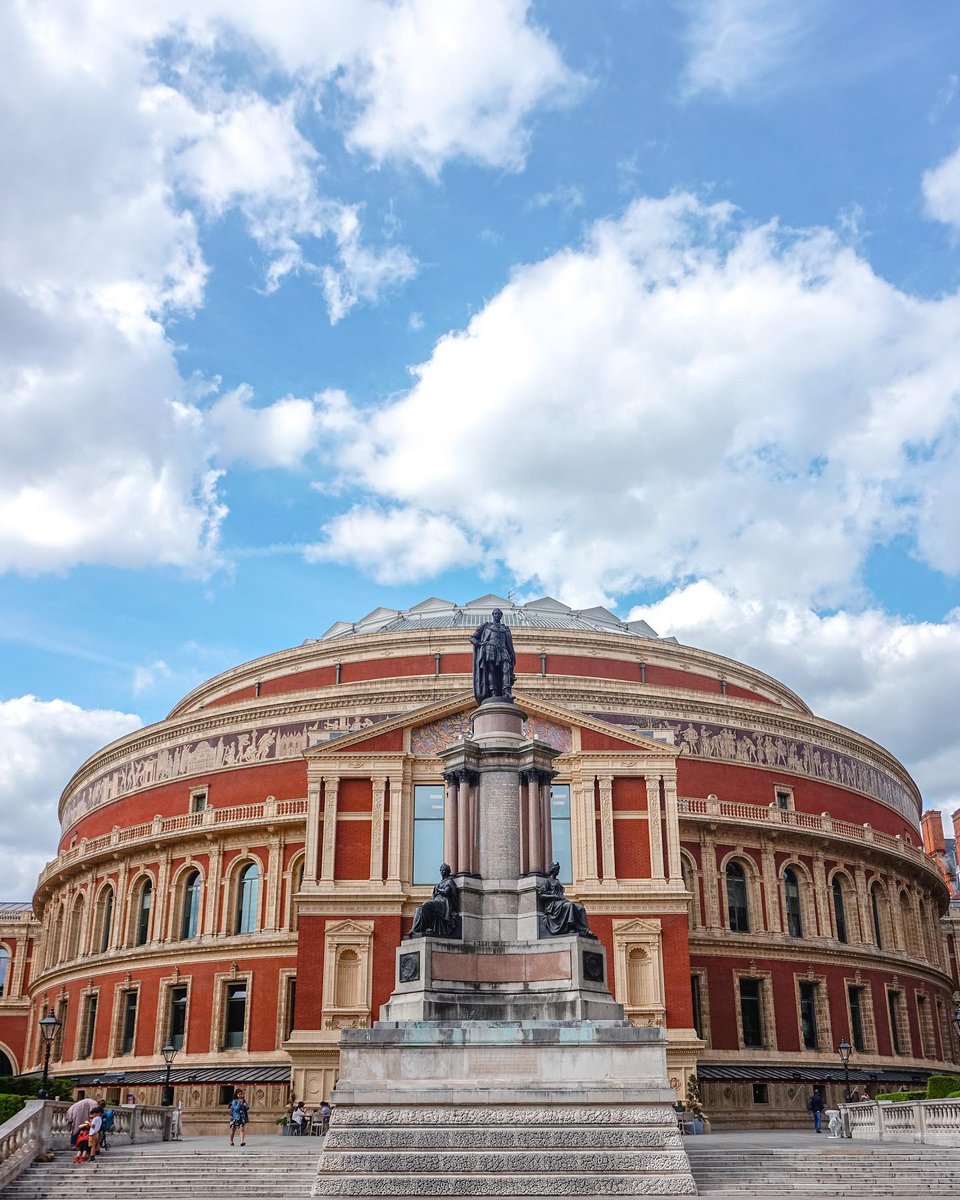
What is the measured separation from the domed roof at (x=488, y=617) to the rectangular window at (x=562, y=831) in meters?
20.1

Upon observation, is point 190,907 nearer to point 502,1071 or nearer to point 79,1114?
point 79,1114

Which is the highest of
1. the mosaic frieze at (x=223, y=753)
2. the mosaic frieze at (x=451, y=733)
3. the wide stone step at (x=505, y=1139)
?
the mosaic frieze at (x=223, y=753)

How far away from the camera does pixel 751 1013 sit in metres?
46.1

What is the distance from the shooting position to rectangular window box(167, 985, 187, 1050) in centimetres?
4644

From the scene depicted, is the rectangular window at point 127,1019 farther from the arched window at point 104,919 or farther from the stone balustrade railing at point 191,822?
the stone balustrade railing at point 191,822

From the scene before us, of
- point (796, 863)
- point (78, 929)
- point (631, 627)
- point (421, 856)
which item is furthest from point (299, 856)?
point (631, 627)

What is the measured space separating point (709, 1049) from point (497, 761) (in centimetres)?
2572

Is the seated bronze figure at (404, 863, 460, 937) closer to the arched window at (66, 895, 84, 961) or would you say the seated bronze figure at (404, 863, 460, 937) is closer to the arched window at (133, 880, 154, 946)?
the arched window at (133, 880, 154, 946)

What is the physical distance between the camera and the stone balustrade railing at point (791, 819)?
47.3m

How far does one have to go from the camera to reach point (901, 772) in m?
61.4

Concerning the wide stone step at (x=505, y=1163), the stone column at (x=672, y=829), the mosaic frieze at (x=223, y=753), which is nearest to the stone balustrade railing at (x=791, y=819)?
the stone column at (x=672, y=829)

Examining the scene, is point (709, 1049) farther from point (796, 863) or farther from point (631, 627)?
point (631, 627)

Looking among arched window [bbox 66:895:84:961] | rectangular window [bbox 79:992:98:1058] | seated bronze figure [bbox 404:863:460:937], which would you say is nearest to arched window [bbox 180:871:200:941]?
rectangular window [bbox 79:992:98:1058]

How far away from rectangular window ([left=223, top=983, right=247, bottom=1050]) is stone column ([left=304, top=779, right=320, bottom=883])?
→ 26.3ft
